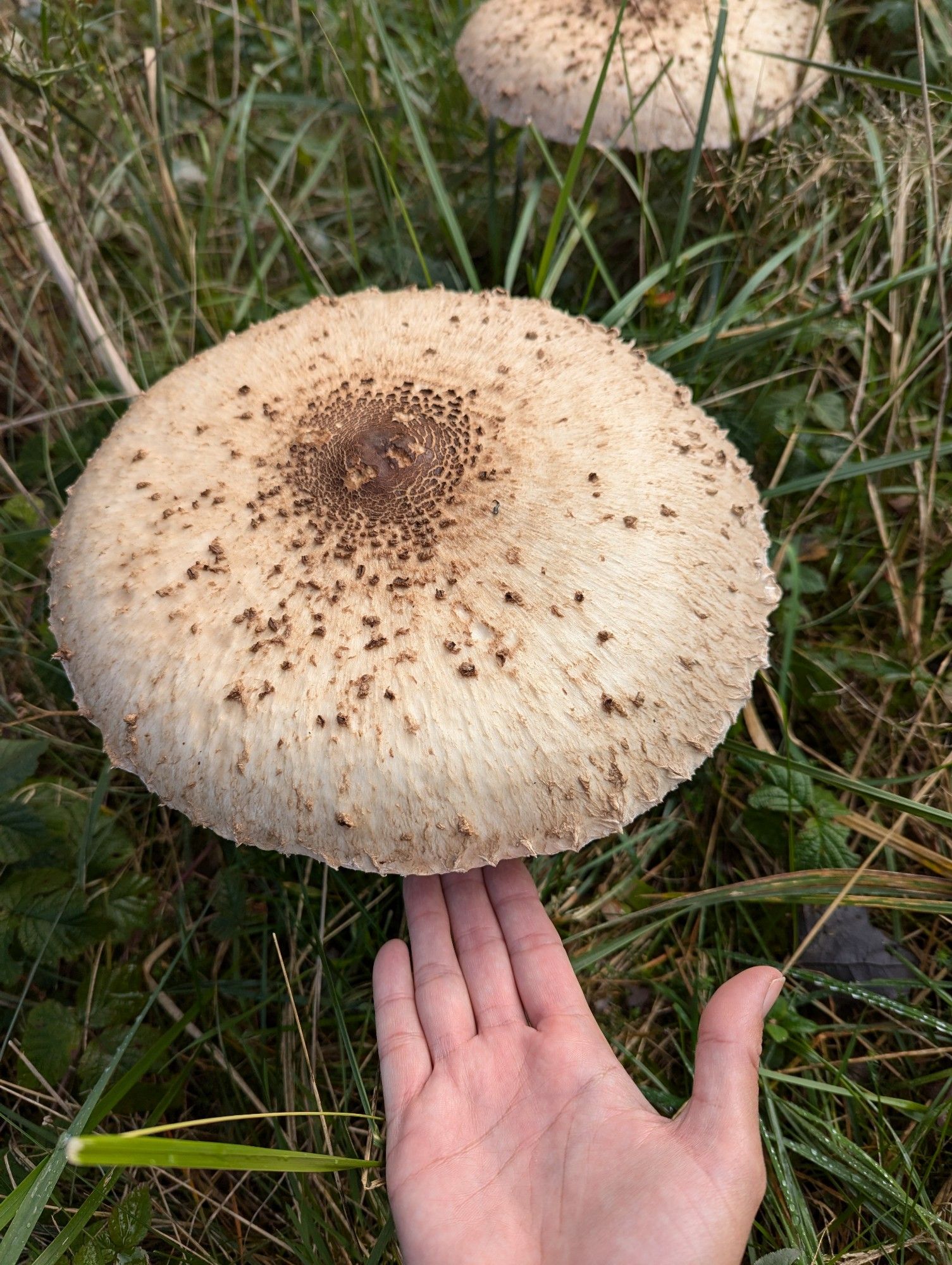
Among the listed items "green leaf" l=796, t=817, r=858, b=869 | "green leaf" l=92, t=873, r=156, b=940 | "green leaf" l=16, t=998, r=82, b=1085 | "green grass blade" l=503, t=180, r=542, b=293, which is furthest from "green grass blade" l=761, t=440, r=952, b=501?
"green leaf" l=16, t=998, r=82, b=1085

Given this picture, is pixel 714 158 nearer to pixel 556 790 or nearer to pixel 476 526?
pixel 476 526

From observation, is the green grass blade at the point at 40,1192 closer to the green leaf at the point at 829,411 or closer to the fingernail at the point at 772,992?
the fingernail at the point at 772,992

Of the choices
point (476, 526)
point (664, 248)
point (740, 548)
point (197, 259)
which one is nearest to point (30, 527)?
point (197, 259)

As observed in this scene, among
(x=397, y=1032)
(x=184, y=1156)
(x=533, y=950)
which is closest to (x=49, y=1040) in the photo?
(x=397, y=1032)

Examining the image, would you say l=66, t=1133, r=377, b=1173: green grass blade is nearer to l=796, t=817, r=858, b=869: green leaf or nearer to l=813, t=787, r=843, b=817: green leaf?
l=796, t=817, r=858, b=869: green leaf

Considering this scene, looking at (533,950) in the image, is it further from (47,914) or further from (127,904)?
(47,914)

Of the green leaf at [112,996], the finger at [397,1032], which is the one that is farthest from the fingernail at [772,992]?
the green leaf at [112,996]
